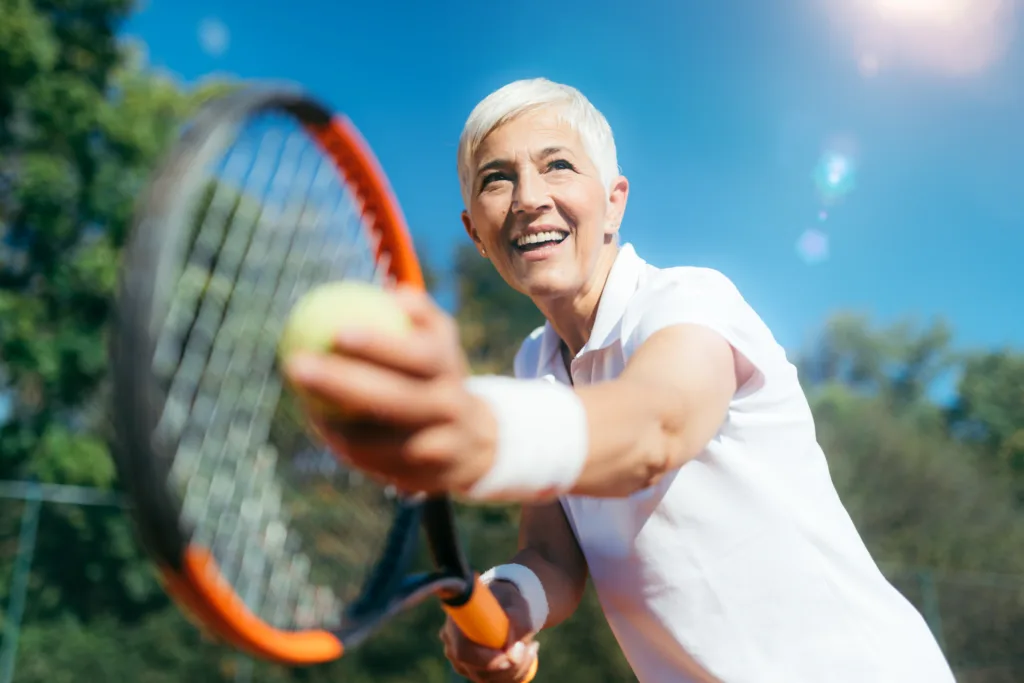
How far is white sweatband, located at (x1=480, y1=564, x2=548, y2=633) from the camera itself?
5.52ft

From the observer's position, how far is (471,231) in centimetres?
190

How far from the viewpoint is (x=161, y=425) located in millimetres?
1010

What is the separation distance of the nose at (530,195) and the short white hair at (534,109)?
12cm

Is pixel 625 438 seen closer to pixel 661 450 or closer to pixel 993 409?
pixel 661 450

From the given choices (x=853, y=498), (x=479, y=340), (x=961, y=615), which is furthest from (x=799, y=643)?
(x=479, y=340)

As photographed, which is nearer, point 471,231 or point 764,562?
point 764,562

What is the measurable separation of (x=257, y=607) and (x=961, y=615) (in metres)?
8.03

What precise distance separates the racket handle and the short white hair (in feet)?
2.51

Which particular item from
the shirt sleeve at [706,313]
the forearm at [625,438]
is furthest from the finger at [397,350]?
the shirt sleeve at [706,313]

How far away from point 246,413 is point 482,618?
551 millimetres

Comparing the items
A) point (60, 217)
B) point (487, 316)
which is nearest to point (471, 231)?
point (60, 217)

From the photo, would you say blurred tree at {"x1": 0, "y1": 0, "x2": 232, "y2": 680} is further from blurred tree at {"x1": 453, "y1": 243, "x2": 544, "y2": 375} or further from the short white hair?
the short white hair

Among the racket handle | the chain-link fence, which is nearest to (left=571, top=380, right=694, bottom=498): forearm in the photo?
the racket handle

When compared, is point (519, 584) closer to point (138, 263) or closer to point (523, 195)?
point (523, 195)
